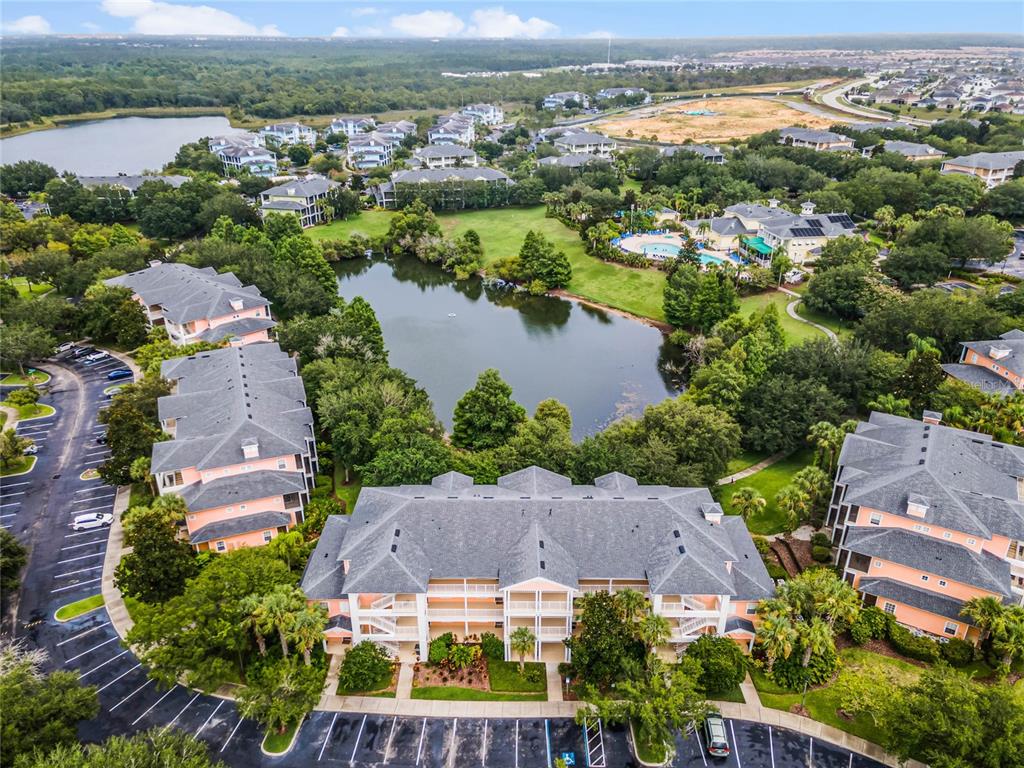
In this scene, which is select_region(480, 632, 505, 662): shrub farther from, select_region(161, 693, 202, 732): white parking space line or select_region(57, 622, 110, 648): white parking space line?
select_region(57, 622, 110, 648): white parking space line

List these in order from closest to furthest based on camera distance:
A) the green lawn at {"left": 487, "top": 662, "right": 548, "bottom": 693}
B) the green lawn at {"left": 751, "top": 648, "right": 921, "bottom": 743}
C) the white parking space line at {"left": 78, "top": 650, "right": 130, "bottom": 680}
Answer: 1. the green lawn at {"left": 751, "top": 648, "right": 921, "bottom": 743}
2. the green lawn at {"left": 487, "top": 662, "right": 548, "bottom": 693}
3. the white parking space line at {"left": 78, "top": 650, "right": 130, "bottom": 680}

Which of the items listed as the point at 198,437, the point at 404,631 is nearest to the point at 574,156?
the point at 198,437

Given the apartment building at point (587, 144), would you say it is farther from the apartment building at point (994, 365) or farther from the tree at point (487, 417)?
the tree at point (487, 417)

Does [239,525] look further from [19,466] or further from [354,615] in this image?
[19,466]

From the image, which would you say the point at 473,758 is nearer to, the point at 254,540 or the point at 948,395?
the point at 254,540

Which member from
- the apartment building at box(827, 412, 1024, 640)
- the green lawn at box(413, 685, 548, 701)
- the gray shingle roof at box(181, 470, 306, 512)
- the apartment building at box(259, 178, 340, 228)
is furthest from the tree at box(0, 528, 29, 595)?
the apartment building at box(259, 178, 340, 228)
